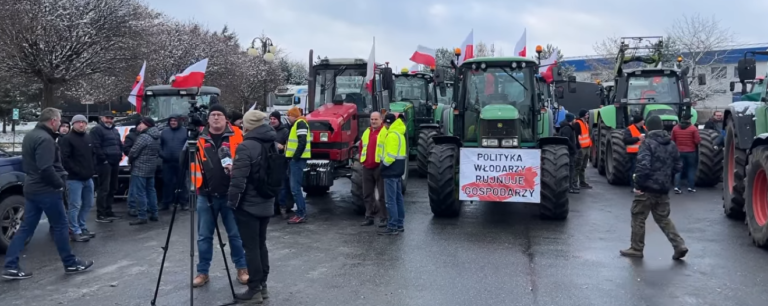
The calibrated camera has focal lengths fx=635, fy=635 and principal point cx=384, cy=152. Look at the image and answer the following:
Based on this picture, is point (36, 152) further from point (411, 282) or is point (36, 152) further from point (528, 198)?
point (528, 198)

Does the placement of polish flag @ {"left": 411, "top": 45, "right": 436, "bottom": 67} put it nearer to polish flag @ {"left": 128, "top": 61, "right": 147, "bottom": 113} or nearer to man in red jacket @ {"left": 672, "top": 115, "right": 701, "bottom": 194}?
man in red jacket @ {"left": 672, "top": 115, "right": 701, "bottom": 194}

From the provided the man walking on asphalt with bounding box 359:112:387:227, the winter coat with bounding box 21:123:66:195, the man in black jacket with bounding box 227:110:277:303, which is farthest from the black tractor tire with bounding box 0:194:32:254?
the man walking on asphalt with bounding box 359:112:387:227

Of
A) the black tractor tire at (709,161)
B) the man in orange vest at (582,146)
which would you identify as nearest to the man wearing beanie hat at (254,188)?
the man in orange vest at (582,146)

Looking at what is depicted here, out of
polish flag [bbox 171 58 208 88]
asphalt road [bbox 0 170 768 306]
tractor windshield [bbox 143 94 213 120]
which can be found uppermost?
polish flag [bbox 171 58 208 88]

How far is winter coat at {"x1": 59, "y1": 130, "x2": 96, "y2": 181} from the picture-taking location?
8539mm

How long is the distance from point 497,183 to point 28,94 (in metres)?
29.2

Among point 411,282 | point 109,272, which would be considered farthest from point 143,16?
point 411,282

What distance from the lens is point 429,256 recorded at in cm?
749

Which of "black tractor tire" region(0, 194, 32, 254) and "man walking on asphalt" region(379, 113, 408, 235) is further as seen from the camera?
"man walking on asphalt" region(379, 113, 408, 235)

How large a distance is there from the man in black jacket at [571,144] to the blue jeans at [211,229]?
7.55m

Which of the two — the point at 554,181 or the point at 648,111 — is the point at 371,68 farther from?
the point at 648,111

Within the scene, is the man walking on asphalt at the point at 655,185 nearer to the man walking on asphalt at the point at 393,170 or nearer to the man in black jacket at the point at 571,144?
the man walking on asphalt at the point at 393,170

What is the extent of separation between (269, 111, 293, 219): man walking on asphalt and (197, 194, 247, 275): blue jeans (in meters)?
3.35

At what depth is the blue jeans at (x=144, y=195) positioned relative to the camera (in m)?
9.75
